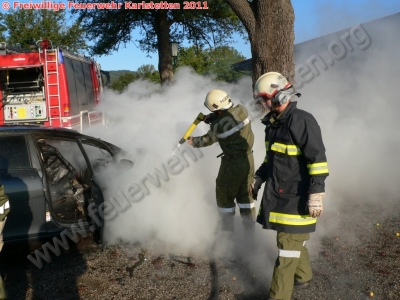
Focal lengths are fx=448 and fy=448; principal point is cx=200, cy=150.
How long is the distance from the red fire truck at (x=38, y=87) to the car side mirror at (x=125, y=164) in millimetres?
6236

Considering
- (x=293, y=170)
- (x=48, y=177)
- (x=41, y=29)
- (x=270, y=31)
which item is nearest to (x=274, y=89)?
(x=293, y=170)

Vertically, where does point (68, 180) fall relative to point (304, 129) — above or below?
below

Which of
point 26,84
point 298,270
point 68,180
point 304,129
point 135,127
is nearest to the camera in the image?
point 304,129

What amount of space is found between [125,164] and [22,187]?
1469 mm

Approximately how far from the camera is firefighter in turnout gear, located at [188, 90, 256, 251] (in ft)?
16.1

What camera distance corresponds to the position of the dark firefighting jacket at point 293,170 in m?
3.24

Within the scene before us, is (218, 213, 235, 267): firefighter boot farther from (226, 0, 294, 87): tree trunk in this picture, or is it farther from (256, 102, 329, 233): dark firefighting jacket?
(226, 0, 294, 87): tree trunk

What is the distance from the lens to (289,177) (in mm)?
3406

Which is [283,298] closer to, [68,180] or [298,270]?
[298,270]

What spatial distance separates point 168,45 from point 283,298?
1414cm

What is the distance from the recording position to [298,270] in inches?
151

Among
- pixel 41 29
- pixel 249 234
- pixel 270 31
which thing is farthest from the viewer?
pixel 41 29

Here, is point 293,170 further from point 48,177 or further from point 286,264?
point 48,177

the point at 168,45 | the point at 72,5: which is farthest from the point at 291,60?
the point at 72,5
